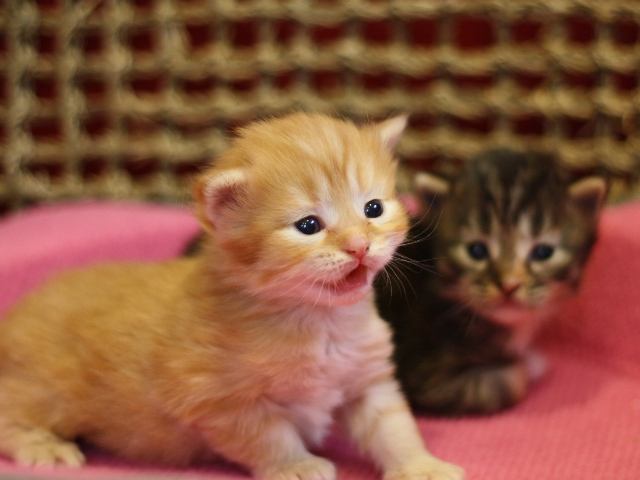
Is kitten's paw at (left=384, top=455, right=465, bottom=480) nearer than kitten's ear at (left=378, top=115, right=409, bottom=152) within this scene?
Yes

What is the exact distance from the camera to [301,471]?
118cm

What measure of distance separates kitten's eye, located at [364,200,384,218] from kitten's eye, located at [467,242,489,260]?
52 cm

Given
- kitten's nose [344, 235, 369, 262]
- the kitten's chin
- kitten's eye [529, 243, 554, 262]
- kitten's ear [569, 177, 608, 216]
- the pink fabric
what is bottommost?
→ the pink fabric

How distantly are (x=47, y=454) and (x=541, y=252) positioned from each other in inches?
46.2

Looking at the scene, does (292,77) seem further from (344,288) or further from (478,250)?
(344,288)

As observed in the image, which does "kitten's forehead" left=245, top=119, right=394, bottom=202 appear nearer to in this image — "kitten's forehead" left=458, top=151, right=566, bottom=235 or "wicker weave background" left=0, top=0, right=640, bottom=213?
"kitten's forehead" left=458, top=151, right=566, bottom=235

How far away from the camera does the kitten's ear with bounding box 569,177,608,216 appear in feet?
5.31

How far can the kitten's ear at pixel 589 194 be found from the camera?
1.62 m

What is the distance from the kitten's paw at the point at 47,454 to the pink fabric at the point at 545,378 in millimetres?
37

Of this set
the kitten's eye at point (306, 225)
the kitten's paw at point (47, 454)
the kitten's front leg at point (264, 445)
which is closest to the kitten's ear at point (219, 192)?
the kitten's eye at point (306, 225)

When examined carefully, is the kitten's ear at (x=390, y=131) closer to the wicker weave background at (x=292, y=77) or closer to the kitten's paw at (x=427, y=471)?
the kitten's paw at (x=427, y=471)

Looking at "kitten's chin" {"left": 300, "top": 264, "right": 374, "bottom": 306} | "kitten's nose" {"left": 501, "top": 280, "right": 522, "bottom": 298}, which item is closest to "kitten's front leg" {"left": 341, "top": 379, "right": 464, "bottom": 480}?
"kitten's chin" {"left": 300, "top": 264, "right": 374, "bottom": 306}

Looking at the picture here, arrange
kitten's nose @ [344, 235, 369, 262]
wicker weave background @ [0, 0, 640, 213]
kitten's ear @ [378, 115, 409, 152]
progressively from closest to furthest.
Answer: kitten's nose @ [344, 235, 369, 262]
kitten's ear @ [378, 115, 409, 152]
wicker weave background @ [0, 0, 640, 213]

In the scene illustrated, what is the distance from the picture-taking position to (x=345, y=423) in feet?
4.38
